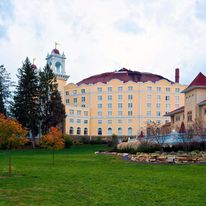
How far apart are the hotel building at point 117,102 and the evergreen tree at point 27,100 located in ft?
99.2

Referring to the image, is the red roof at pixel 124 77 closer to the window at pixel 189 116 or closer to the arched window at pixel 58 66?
the arched window at pixel 58 66

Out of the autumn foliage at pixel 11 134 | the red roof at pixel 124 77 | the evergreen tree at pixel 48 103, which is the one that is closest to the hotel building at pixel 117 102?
the red roof at pixel 124 77

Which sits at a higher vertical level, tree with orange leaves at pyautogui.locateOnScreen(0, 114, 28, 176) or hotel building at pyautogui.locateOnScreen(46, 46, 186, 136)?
hotel building at pyautogui.locateOnScreen(46, 46, 186, 136)

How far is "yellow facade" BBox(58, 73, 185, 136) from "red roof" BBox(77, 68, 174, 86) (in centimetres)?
329

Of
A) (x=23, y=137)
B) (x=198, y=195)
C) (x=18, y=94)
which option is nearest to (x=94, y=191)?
(x=198, y=195)

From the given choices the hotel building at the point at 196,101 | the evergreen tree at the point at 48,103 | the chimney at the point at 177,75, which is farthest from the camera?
the chimney at the point at 177,75

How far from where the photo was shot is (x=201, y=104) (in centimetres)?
4706

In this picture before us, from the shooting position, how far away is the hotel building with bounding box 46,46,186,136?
96.8 m

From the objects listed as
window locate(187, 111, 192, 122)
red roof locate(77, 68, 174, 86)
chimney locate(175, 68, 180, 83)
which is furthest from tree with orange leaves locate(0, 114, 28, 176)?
chimney locate(175, 68, 180, 83)

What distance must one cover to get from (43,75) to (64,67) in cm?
3612

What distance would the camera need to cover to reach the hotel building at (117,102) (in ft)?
317

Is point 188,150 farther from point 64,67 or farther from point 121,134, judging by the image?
point 64,67

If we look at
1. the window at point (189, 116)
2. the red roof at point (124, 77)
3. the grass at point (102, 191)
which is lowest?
the grass at point (102, 191)

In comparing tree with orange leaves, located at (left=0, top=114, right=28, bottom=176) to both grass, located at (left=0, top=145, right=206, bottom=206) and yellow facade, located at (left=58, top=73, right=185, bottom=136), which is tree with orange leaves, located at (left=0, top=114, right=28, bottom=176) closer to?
grass, located at (left=0, top=145, right=206, bottom=206)
